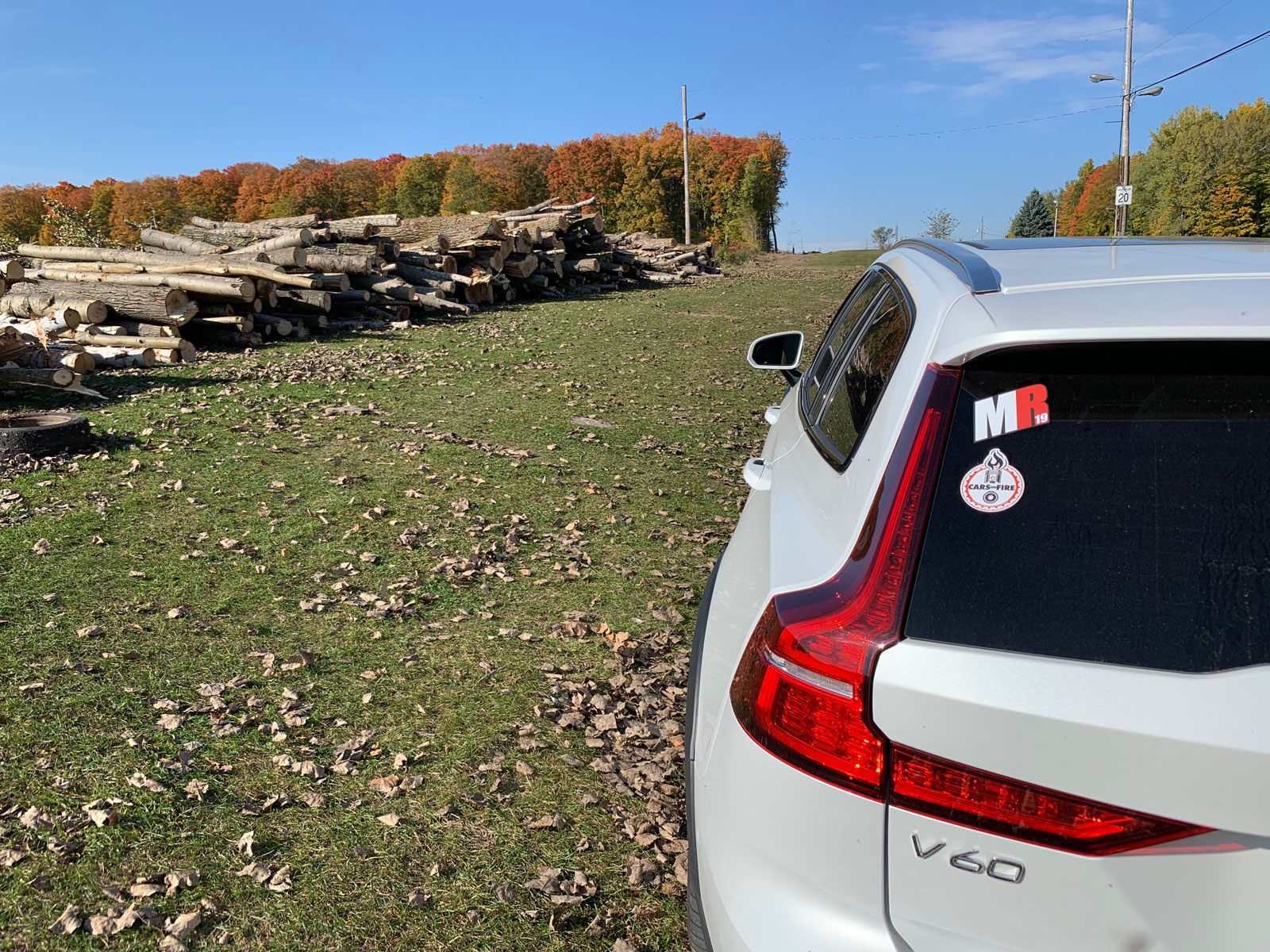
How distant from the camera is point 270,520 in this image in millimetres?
6082

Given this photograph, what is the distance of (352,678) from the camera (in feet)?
13.4

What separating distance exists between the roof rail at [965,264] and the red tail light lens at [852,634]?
0.99ft

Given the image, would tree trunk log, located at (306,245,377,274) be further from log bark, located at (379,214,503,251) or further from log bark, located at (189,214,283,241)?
log bark, located at (379,214,503,251)

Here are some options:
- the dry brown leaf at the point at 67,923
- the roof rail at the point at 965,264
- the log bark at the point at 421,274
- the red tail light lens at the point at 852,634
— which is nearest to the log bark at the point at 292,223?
the log bark at the point at 421,274

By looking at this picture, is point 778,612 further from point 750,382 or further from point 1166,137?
point 1166,137

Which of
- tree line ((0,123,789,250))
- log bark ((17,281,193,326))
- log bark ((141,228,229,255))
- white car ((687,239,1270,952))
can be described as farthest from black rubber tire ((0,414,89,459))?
tree line ((0,123,789,250))

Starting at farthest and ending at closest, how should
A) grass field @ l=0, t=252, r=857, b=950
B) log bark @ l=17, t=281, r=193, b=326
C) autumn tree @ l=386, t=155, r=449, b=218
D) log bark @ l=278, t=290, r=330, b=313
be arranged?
autumn tree @ l=386, t=155, r=449, b=218 → log bark @ l=278, t=290, r=330, b=313 → log bark @ l=17, t=281, r=193, b=326 → grass field @ l=0, t=252, r=857, b=950

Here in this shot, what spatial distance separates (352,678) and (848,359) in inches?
108

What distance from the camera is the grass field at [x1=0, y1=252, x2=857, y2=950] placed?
277 cm

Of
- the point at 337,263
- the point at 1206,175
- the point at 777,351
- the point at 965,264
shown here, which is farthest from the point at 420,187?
the point at 965,264

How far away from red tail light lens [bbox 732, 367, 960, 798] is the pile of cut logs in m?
10.2

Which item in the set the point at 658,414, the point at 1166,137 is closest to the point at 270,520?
the point at 658,414

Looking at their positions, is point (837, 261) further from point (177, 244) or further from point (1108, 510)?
point (1108, 510)

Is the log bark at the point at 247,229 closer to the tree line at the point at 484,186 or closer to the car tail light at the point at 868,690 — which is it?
the car tail light at the point at 868,690
